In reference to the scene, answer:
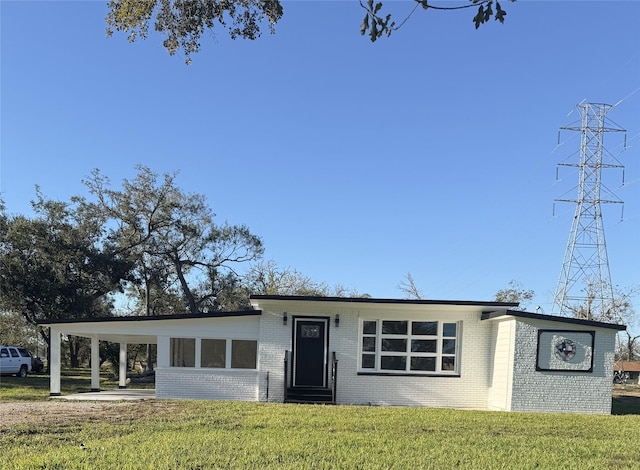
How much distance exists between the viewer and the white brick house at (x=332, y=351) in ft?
45.2

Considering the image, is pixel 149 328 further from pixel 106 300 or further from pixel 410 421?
pixel 106 300

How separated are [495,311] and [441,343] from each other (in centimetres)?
171

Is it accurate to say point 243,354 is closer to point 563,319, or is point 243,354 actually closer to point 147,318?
point 147,318

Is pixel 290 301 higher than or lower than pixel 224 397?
higher

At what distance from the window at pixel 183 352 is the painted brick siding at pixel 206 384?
0.22 m

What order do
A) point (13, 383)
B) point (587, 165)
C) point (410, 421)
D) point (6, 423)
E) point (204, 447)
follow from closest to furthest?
point (204, 447)
point (6, 423)
point (410, 421)
point (13, 383)
point (587, 165)

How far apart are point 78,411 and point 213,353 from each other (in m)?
4.28

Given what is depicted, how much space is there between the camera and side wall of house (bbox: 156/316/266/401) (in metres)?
13.8

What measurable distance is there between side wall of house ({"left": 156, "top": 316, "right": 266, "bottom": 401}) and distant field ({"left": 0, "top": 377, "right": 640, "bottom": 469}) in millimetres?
2680

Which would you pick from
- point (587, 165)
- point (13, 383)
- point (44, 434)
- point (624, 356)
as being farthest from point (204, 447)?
point (624, 356)

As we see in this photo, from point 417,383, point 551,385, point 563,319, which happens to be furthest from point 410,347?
point 563,319

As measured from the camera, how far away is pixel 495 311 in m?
13.9

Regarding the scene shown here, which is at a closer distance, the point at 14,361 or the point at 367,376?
the point at 367,376

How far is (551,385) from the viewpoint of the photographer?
42.6 feet
